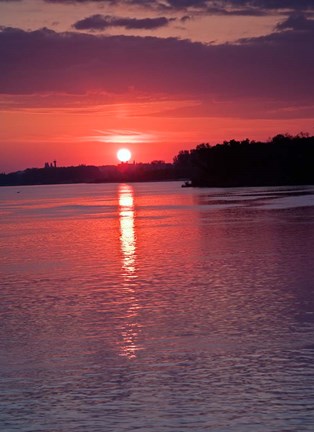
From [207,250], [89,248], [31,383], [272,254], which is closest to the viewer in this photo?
[31,383]

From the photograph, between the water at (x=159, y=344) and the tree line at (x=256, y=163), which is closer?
the water at (x=159, y=344)

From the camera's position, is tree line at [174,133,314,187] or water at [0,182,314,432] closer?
water at [0,182,314,432]

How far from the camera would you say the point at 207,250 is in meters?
28.1

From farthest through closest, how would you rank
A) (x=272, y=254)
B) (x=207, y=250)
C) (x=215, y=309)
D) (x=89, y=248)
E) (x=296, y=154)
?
(x=296, y=154) → (x=89, y=248) → (x=207, y=250) → (x=272, y=254) → (x=215, y=309)

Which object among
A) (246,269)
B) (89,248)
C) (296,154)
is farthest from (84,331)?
(296,154)

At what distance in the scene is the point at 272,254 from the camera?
2589 centimetres

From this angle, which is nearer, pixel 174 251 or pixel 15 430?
pixel 15 430

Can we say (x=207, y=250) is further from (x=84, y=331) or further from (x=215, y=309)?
(x=84, y=331)

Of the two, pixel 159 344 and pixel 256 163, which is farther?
pixel 256 163

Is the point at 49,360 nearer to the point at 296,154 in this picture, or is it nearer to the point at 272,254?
the point at 272,254

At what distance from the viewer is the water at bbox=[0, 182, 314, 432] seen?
9016 millimetres

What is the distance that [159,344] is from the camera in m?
12.5

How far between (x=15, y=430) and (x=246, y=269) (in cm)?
1387

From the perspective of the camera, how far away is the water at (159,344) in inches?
355
